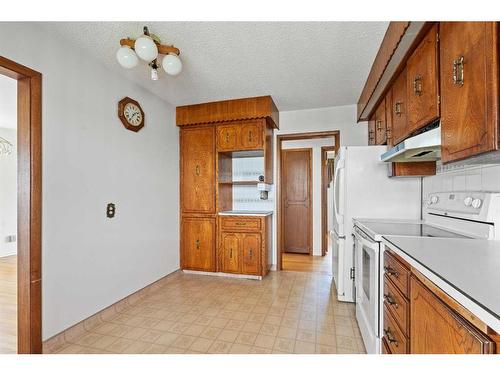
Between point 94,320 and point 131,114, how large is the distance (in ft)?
→ 6.27

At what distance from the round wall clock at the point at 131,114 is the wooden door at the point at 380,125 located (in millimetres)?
2478

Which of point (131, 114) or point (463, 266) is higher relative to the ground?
point (131, 114)

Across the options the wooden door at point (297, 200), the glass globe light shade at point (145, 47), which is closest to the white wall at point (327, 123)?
the wooden door at point (297, 200)

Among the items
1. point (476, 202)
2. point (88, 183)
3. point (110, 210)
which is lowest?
point (110, 210)

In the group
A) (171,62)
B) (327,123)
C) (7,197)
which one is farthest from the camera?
(7,197)

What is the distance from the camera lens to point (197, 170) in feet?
10.9

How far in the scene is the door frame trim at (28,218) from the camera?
1.57 meters

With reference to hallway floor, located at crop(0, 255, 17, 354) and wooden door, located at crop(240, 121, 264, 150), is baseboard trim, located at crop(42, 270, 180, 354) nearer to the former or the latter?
hallway floor, located at crop(0, 255, 17, 354)

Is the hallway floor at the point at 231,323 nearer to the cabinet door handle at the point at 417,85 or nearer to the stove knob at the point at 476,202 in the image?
the stove knob at the point at 476,202

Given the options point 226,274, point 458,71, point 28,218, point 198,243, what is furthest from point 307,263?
point 28,218

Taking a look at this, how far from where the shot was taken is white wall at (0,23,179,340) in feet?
5.59

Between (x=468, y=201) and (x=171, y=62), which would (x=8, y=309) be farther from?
(x=468, y=201)

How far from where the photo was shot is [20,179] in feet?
5.24
